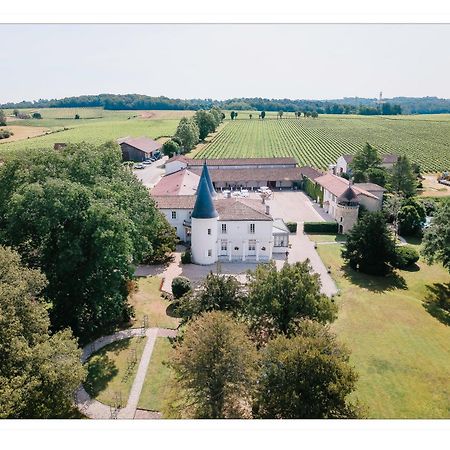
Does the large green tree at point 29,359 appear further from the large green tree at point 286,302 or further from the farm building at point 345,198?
the farm building at point 345,198

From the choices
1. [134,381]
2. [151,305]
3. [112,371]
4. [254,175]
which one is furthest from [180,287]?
[254,175]

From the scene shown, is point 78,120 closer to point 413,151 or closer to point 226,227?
point 413,151

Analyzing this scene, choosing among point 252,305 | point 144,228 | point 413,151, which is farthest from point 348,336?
point 413,151

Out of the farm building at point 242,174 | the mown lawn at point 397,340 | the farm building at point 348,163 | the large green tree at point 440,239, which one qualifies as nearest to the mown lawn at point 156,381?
the mown lawn at point 397,340

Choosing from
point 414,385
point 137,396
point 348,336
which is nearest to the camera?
point 137,396

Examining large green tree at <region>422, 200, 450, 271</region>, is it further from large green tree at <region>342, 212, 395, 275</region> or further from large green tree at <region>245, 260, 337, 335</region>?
large green tree at <region>245, 260, 337, 335</region>

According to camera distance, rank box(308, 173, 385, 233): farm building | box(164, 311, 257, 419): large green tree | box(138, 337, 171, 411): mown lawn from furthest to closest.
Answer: box(308, 173, 385, 233): farm building < box(138, 337, 171, 411): mown lawn < box(164, 311, 257, 419): large green tree

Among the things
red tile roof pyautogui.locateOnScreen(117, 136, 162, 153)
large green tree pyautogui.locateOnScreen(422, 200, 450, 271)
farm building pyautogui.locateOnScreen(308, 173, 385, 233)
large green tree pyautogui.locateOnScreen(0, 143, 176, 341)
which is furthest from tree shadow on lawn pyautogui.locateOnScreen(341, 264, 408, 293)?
red tile roof pyautogui.locateOnScreen(117, 136, 162, 153)
